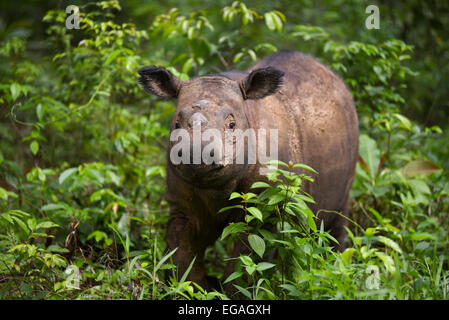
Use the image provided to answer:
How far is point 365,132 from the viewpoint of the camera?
706 centimetres

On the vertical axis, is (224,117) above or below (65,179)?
above

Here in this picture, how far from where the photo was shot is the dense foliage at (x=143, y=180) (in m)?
3.56

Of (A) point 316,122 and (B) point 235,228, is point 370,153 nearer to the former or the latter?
(A) point 316,122

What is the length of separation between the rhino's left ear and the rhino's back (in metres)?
0.20

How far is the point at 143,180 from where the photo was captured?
598 cm

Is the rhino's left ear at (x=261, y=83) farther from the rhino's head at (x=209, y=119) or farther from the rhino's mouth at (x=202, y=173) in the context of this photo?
the rhino's mouth at (x=202, y=173)

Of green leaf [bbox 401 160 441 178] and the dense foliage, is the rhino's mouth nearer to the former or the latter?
the dense foliage

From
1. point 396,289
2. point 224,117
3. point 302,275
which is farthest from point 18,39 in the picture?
point 396,289

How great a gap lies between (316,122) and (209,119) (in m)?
1.58

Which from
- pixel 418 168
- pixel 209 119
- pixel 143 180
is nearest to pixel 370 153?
pixel 418 168
